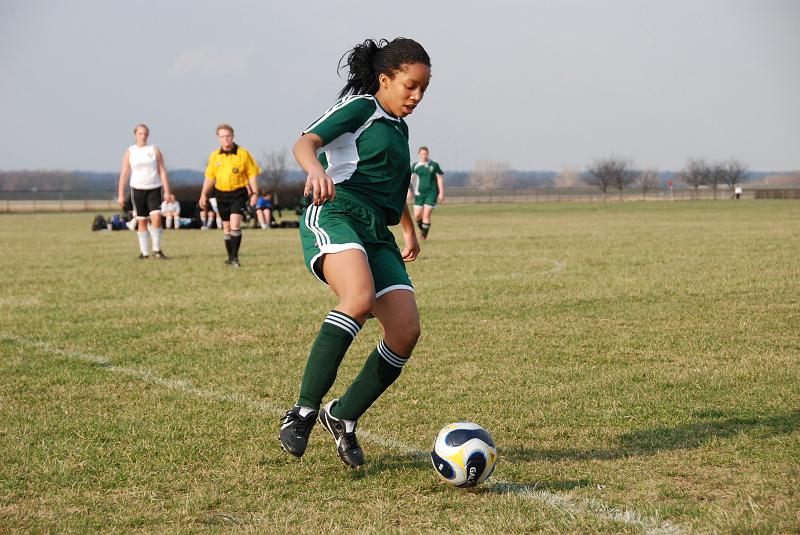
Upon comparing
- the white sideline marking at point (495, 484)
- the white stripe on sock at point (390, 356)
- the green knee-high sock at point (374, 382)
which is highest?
the white stripe on sock at point (390, 356)

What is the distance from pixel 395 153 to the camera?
15.1 ft

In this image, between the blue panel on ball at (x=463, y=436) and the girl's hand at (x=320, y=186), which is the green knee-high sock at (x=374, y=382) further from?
the girl's hand at (x=320, y=186)

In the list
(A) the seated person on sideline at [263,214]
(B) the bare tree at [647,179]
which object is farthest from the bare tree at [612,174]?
(A) the seated person on sideline at [263,214]

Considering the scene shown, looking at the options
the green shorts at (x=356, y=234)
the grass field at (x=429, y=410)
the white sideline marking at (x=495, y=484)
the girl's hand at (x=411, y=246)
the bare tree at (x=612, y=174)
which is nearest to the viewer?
the white sideline marking at (x=495, y=484)

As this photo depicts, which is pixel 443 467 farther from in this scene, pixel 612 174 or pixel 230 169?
pixel 612 174

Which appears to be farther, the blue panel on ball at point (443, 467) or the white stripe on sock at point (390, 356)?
the white stripe on sock at point (390, 356)

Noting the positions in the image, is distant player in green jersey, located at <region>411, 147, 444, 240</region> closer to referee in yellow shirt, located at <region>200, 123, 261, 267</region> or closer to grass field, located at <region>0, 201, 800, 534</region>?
referee in yellow shirt, located at <region>200, 123, 261, 267</region>

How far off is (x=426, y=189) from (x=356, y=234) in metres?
17.2

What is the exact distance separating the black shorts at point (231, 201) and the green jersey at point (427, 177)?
21.0 ft

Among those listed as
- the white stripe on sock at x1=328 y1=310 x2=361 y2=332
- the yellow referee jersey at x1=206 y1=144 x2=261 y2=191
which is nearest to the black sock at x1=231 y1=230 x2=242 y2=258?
the yellow referee jersey at x1=206 y1=144 x2=261 y2=191

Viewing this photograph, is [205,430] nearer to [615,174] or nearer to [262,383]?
[262,383]

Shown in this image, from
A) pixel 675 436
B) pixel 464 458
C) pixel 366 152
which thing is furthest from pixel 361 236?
pixel 675 436

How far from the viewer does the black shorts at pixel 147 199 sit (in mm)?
16641

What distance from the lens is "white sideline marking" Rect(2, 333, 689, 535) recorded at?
11.6ft
